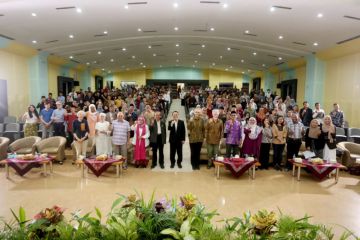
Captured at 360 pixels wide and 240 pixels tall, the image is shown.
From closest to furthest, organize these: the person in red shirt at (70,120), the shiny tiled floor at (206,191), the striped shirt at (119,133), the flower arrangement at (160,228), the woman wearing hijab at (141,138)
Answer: the flower arrangement at (160,228), the shiny tiled floor at (206,191), the striped shirt at (119,133), the woman wearing hijab at (141,138), the person in red shirt at (70,120)

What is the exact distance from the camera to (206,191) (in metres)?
5.93

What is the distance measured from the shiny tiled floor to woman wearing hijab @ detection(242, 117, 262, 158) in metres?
0.59

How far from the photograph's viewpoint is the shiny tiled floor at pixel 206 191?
16.6 ft

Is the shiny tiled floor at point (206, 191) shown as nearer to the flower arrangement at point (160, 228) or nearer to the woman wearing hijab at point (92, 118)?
the woman wearing hijab at point (92, 118)

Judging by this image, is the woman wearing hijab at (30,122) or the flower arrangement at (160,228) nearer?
the flower arrangement at (160,228)

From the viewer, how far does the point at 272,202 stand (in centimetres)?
542

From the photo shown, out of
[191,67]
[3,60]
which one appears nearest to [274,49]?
[3,60]

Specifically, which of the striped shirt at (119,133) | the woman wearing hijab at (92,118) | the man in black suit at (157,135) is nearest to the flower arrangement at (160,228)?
the striped shirt at (119,133)

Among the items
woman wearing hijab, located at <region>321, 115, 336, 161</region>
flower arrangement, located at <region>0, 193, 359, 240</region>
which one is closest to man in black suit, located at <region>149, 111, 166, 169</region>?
Result: woman wearing hijab, located at <region>321, 115, 336, 161</region>

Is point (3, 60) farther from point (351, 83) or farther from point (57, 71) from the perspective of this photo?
point (351, 83)

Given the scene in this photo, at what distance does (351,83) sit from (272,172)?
733 centimetres

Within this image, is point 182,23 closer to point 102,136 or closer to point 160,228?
point 102,136

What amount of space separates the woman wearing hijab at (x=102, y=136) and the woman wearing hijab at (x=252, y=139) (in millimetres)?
3518

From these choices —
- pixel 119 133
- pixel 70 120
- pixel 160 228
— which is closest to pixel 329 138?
pixel 119 133
